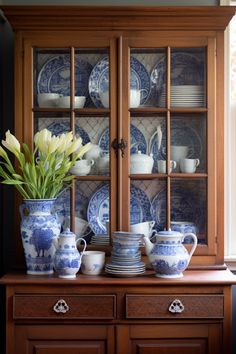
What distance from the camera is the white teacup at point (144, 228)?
272cm

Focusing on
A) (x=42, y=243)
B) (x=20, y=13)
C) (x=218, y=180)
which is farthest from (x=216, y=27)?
(x=42, y=243)

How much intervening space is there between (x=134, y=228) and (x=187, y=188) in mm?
320

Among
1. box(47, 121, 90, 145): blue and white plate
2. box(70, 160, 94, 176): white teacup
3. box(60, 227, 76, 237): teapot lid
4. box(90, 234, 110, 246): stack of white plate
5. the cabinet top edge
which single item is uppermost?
the cabinet top edge

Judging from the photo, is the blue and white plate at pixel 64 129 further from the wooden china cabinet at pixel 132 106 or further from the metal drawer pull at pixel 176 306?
the metal drawer pull at pixel 176 306

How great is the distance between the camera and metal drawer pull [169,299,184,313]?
96.7 inches

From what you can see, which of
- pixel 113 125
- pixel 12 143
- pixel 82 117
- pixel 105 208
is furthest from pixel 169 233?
pixel 12 143

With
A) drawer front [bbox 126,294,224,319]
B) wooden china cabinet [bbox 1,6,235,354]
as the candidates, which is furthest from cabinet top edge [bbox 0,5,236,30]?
drawer front [bbox 126,294,224,319]

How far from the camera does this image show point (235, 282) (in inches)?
96.7

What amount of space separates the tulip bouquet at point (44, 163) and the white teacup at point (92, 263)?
0.33 metres

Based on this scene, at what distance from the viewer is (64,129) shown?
275cm

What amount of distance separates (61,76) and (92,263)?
91cm

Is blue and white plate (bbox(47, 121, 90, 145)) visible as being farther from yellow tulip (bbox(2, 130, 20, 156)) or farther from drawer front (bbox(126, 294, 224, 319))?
drawer front (bbox(126, 294, 224, 319))

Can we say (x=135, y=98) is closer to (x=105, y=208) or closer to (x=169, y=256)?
(x=105, y=208)

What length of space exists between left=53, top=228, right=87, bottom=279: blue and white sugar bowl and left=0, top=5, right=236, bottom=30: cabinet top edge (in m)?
0.99
